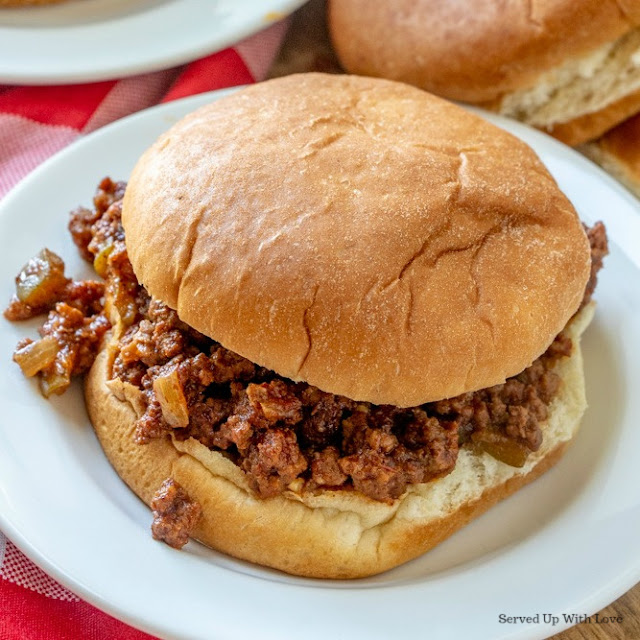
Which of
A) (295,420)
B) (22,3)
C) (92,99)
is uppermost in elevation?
(22,3)

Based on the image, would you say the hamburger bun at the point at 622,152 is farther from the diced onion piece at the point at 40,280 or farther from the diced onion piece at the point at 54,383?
the diced onion piece at the point at 54,383

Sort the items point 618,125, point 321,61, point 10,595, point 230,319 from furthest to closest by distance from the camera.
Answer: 1. point 321,61
2. point 618,125
3. point 10,595
4. point 230,319

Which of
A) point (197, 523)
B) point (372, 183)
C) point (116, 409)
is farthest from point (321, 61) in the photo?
point (197, 523)

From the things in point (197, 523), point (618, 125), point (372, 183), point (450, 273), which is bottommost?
point (618, 125)

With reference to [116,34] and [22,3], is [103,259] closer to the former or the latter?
[116,34]

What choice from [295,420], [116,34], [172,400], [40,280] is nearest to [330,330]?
[295,420]

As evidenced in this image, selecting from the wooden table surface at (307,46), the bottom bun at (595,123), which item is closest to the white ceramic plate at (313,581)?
the bottom bun at (595,123)

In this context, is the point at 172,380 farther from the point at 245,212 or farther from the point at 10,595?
the point at 10,595
